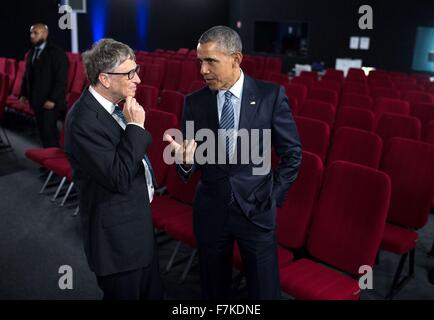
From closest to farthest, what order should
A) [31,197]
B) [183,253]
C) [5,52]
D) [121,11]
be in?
[183,253], [31,197], [5,52], [121,11]

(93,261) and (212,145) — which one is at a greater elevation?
(212,145)

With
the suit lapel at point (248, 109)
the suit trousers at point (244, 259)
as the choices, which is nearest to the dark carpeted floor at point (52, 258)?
the suit trousers at point (244, 259)

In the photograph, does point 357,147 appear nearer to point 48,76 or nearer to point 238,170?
point 238,170

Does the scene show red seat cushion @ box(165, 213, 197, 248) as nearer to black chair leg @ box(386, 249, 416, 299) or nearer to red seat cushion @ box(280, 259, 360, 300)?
red seat cushion @ box(280, 259, 360, 300)

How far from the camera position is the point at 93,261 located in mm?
1981

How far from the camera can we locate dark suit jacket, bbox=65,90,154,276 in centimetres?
174

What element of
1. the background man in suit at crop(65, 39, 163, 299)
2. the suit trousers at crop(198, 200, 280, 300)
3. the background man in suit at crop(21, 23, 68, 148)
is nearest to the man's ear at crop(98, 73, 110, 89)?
the background man in suit at crop(65, 39, 163, 299)

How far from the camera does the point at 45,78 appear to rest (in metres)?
5.22

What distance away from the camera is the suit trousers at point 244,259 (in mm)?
2143
